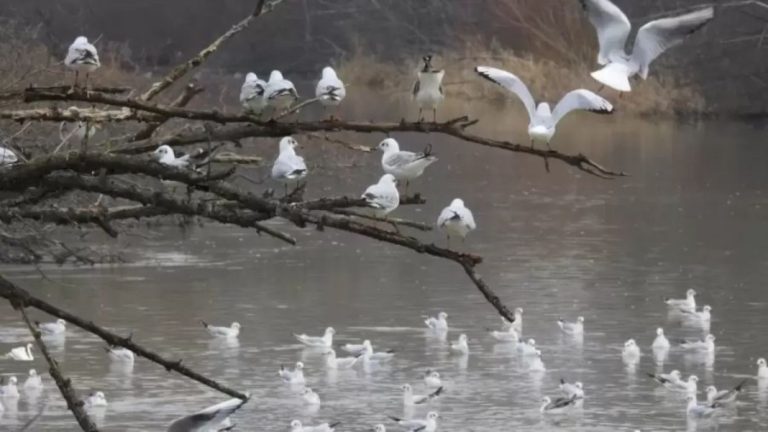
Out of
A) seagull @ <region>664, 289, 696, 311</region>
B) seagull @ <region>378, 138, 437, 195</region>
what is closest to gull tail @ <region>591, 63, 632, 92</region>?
seagull @ <region>378, 138, 437, 195</region>

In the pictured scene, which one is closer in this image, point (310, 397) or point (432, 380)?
point (310, 397)

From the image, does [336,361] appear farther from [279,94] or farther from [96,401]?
[279,94]

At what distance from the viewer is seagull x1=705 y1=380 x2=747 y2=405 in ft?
36.5

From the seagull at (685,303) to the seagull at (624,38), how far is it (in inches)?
313

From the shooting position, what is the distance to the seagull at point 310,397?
11.1 meters

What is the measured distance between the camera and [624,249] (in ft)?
59.5

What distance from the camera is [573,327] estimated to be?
43.2ft

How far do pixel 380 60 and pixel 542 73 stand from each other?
25.7 ft

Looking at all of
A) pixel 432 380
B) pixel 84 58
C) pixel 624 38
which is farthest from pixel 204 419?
pixel 432 380

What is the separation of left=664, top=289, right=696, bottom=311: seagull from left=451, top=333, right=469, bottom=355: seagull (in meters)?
2.23

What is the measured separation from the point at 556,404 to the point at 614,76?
5.01m

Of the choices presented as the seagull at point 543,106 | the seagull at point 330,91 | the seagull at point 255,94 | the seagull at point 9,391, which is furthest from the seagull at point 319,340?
the seagull at point 543,106

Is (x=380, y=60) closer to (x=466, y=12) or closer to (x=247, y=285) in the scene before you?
(x=466, y=12)

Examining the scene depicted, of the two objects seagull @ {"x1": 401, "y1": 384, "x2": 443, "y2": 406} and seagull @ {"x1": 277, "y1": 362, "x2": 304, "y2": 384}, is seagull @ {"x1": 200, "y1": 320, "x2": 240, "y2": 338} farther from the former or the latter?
seagull @ {"x1": 401, "y1": 384, "x2": 443, "y2": 406}
